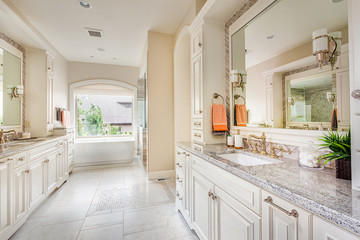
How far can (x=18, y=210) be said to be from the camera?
1.94 m

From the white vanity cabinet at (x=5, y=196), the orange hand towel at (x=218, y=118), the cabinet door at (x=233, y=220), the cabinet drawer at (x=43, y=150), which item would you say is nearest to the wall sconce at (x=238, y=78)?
the orange hand towel at (x=218, y=118)

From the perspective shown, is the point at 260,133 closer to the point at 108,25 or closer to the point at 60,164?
the point at 108,25

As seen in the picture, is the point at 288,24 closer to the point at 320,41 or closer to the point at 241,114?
the point at 320,41

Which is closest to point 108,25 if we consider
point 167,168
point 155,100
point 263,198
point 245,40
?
point 155,100

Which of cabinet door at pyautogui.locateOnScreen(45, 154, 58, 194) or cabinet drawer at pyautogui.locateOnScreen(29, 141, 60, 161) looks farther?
cabinet door at pyautogui.locateOnScreen(45, 154, 58, 194)

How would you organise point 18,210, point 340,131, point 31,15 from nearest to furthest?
point 340,131 → point 18,210 → point 31,15

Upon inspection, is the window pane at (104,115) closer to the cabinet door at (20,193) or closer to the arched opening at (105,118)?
the arched opening at (105,118)

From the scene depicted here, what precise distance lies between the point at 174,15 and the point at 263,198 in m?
3.03

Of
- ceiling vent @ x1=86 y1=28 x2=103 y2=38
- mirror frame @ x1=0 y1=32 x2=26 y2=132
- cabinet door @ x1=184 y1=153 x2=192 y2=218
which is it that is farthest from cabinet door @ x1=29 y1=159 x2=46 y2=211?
ceiling vent @ x1=86 y1=28 x2=103 y2=38

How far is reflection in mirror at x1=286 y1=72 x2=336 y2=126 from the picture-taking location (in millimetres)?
1171

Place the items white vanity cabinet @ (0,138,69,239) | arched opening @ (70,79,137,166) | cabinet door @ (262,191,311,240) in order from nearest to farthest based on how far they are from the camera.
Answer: cabinet door @ (262,191,311,240) < white vanity cabinet @ (0,138,69,239) < arched opening @ (70,79,137,166)

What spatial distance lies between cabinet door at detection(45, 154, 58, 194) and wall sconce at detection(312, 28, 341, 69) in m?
3.46

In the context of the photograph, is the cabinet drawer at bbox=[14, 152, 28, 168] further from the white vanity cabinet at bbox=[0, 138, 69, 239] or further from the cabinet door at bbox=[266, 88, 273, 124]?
the cabinet door at bbox=[266, 88, 273, 124]

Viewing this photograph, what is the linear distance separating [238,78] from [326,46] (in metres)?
0.93
